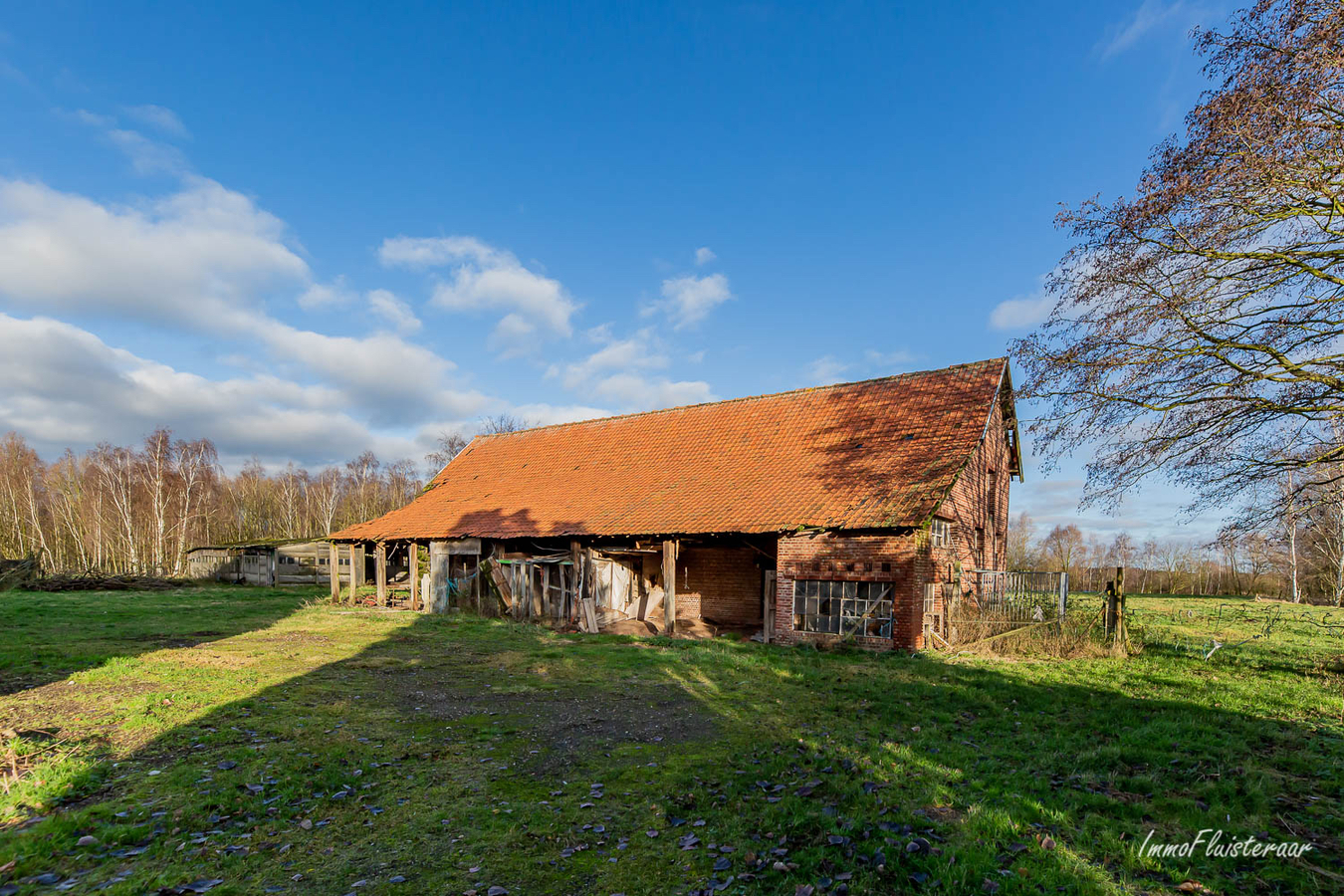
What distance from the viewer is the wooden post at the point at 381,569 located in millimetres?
22438

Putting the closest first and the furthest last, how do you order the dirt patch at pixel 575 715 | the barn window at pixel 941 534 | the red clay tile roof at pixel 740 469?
the dirt patch at pixel 575 715 → the barn window at pixel 941 534 → the red clay tile roof at pixel 740 469

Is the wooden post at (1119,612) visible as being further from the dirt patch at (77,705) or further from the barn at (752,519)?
the dirt patch at (77,705)

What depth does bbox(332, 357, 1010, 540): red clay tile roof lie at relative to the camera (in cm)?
1485

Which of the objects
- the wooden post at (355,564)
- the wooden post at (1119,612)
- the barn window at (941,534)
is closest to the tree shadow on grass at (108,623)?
the wooden post at (355,564)

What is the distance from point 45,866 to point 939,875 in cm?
590

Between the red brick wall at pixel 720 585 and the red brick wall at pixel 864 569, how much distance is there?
11.3ft

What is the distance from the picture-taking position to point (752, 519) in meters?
15.1

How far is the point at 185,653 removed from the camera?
11820mm

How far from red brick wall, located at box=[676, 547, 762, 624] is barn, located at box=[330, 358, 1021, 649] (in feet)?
0.16

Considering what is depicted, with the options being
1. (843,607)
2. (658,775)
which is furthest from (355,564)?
(658,775)

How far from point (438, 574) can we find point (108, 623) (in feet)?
27.7

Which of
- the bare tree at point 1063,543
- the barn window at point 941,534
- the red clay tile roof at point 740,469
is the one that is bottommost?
the bare tree at point 1063,543

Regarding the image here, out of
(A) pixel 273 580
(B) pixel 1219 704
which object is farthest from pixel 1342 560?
(A) pixel 273 580

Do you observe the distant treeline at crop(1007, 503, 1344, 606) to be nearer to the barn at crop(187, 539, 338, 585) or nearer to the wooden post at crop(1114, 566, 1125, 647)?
the wooden post at crop(1114, 566, 1125, 647)
